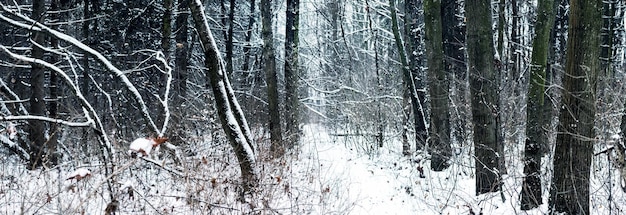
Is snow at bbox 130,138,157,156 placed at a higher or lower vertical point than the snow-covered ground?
higher

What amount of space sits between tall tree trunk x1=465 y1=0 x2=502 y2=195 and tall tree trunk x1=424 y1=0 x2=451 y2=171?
2.22 meters

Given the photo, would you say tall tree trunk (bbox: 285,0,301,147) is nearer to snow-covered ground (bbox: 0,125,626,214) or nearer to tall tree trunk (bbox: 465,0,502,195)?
→ snow-covered ground (bbox: 0,125,626,214)

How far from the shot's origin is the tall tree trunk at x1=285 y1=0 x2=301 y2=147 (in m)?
11.5

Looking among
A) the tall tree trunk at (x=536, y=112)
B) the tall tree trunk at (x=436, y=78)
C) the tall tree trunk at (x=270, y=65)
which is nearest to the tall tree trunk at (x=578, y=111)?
the tall tree trunk at (x=536, y=112)

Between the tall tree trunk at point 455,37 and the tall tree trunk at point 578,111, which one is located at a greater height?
the tall tree trunk at point 455,37

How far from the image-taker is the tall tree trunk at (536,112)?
539cm

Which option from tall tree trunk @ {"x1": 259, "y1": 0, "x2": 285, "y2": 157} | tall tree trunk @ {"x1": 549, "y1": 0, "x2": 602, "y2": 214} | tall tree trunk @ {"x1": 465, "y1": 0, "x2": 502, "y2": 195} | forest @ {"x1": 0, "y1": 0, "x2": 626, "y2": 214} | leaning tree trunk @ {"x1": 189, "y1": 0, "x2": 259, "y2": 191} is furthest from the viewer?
tall tree trunk @ {"x1": 259, "y1": 0, "x2": 285, "y2": 157}

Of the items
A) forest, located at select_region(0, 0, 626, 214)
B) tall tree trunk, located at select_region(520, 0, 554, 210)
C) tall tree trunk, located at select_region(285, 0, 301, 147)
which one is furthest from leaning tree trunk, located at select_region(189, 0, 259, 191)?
tall tree trunk, located at select_region(285, 0, 301, 147)

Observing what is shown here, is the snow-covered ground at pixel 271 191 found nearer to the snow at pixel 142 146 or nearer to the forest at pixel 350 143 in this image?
the forest at pixel 350 143

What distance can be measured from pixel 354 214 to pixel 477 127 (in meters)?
1.95

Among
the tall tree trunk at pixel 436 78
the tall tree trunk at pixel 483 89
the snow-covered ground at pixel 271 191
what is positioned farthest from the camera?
the tall tree trunk at pixel 436 78

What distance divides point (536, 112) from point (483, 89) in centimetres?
70

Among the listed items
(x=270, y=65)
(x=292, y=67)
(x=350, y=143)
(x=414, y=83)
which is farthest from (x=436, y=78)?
(x=350, y=143)

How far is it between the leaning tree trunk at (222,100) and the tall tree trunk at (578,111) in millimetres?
3029
